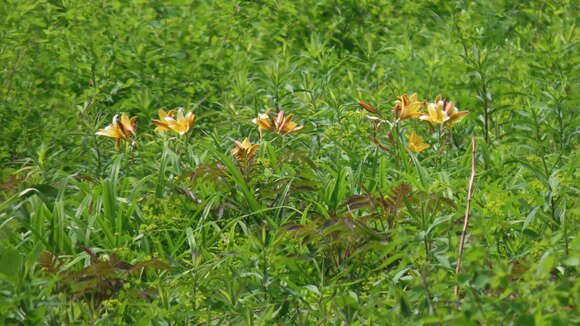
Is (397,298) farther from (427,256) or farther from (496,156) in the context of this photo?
(496,156)

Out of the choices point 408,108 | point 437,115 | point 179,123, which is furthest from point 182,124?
point 437,115

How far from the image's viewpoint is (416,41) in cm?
672

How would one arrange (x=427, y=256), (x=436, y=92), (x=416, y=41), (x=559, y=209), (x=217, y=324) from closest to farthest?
(x=217, y=324)
(x=427, y=256)
(x=559, y=209)
(x=436, y=92)
(x=416, y=41)

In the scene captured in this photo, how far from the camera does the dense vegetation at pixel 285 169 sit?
279 cm

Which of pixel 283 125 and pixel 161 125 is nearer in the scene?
pixel 161 125

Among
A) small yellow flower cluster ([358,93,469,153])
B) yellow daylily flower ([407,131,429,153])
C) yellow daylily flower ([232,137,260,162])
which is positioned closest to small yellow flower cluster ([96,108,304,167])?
yellow daylily flower ([232,137,260,162])

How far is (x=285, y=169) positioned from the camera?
394 centimetres

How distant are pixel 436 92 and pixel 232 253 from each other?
2.63 metres

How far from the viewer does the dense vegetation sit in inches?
110

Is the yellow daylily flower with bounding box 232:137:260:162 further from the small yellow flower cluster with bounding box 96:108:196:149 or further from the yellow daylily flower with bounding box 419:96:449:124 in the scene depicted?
the yellow daylily flower with bounding box 419:96:449:124

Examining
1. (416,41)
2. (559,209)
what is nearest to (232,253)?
(559,209)

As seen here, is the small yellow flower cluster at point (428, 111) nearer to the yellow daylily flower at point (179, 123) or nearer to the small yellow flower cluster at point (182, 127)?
the small yellow flower cluster at point (182, 127)

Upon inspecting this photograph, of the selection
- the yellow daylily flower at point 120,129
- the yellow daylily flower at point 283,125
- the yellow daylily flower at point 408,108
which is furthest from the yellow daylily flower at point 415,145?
the yellow daylily flower at point 120,129

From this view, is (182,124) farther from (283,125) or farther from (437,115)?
(437,115)
